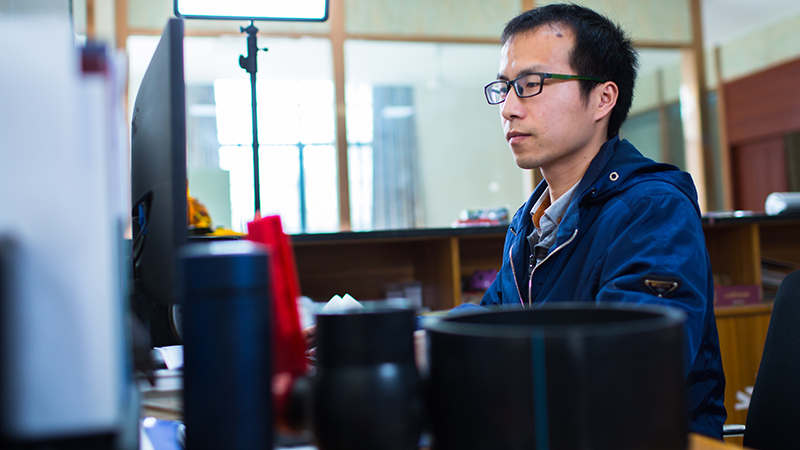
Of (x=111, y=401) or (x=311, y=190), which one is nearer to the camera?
(x=111, y=401)

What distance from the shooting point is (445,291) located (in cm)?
218

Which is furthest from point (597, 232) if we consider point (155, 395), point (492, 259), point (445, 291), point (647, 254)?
point (492, 259)

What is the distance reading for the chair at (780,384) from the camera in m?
0.87

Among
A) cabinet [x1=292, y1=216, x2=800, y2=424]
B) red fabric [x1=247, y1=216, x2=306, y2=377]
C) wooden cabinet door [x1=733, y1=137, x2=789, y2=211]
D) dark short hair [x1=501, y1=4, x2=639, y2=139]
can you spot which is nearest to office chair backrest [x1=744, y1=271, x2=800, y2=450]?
dark short hair [x1=501, y1=4, x2=639, y2=139]

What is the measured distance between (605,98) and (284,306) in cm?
96

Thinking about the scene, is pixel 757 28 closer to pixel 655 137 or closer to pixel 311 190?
pixel 655 137

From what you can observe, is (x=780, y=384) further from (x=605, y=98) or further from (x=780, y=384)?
(x=605, y=98)

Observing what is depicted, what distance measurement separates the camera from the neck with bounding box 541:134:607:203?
120 cm

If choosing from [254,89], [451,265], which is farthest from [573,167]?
[451,265]

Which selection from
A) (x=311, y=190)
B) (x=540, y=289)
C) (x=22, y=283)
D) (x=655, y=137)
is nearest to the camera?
(x=22, y=283)

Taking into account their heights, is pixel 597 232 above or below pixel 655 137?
below

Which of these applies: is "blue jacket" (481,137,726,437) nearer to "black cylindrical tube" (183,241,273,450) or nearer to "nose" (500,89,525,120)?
"nose" (500,89,525,120)

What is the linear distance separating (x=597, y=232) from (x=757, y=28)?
635cm

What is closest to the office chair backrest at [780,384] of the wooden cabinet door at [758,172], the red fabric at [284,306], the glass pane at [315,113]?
the red fabric at [284,306]
